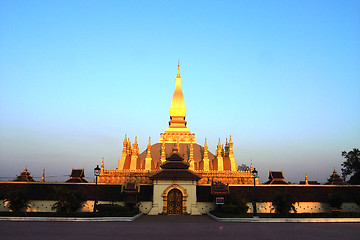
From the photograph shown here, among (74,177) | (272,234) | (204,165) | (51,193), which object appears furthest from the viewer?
(204,165)

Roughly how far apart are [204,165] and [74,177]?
58.6 ft

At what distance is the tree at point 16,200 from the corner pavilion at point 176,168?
9.73 m

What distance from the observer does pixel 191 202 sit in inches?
1014

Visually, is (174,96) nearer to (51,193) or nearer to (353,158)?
(353,158)

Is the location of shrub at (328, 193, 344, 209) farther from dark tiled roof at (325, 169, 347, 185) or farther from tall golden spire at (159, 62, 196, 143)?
tall golden spire at (159, 62, 196, 143)

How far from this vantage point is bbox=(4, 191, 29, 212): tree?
82.6 ft

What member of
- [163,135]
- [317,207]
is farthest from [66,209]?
[163,135]

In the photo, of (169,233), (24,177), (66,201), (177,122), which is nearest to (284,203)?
(169,233)

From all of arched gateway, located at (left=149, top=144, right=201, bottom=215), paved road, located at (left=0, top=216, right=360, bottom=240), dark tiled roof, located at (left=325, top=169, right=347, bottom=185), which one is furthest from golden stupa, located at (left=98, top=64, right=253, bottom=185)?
paved road, located at (left=0, top=216, right=360, bottom=240)

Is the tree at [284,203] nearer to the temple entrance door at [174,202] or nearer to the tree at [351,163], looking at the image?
the temple entrance door at [174,202]

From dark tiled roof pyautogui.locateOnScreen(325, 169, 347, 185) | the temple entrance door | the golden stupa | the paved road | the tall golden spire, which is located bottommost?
the paved road

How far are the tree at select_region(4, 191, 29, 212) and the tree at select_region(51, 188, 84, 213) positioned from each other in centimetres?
310

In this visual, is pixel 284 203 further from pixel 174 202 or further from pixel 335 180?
pixel 335 180

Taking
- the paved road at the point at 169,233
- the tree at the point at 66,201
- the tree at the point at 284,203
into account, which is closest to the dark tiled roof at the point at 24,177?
the tree at the point at 66,201
